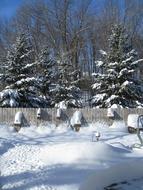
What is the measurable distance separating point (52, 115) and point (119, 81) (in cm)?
559

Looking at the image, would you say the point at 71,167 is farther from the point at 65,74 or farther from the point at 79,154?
the point at 65,74

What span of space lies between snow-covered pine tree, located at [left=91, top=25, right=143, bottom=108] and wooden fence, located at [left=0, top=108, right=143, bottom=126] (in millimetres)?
2759

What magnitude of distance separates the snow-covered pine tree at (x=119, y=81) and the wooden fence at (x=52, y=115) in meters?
2.76

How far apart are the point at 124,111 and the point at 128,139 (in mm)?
3940

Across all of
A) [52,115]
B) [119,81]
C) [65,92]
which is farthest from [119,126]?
[65,92]

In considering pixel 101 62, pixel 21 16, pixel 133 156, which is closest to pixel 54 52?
pixel 21 16

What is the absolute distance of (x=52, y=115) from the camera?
21.1 meters

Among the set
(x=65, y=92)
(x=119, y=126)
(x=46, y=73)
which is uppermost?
(x=46, y=73)

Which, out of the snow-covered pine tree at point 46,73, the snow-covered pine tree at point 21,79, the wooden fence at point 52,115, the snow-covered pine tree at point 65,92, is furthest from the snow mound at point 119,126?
the snow-covered pine tree at point 46,73

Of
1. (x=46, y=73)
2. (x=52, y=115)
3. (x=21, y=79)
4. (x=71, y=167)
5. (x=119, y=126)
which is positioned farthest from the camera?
(x=46, y=73)

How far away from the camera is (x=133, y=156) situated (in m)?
10.6

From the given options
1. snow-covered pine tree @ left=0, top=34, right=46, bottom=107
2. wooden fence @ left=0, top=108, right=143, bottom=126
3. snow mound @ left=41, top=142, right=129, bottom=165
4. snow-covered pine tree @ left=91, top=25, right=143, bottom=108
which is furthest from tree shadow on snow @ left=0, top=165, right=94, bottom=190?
snow-covered pine tree @ left=91, top=25, right=143, bottom=108

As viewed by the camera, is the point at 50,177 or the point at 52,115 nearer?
the point at 50,177

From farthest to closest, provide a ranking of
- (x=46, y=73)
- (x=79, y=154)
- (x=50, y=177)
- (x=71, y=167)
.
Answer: (x=46, y=73) < (x=79, y=154) < (x=71, y=167) < (x=50, y=177)
